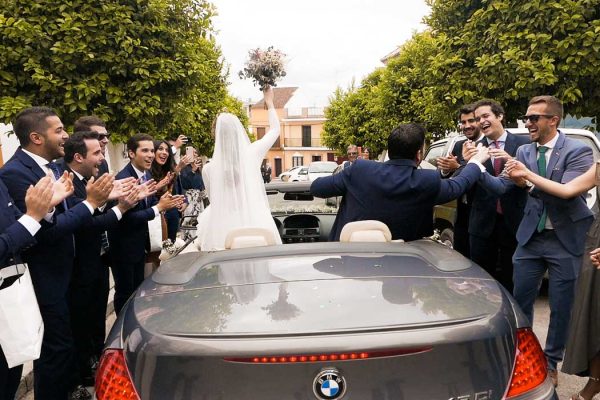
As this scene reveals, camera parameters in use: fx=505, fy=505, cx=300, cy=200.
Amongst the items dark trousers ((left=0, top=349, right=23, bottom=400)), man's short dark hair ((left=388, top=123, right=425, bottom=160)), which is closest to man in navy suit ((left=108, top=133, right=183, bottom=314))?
dark trousers ((left=0, top=349, right=23, bottom=400))

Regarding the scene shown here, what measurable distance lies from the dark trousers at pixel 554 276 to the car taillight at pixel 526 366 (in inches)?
75.2

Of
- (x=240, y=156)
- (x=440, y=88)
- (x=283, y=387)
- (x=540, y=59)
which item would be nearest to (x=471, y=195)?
(x=240, y=156)

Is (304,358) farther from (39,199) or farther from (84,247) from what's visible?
(84,247)

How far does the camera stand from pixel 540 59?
7832mm

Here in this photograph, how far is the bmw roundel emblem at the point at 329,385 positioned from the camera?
168cm

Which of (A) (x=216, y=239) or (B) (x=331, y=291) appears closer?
(B) (x=331, y=291)

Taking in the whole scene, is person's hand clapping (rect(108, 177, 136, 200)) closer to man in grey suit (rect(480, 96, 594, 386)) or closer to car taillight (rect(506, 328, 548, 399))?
man in grey suit (rect(480, 96, 594, 386))

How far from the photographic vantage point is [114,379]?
6.01 feet

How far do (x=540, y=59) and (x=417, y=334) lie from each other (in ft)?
24.4

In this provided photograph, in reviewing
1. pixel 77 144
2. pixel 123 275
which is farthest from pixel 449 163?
Result: pixel 123 275

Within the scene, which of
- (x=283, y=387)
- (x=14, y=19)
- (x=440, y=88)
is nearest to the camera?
(x=283, y=387)

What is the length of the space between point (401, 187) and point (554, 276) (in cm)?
141

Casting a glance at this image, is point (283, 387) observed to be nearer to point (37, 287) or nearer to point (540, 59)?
point (37, 287)

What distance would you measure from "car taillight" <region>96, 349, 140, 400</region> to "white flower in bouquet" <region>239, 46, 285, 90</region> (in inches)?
142
